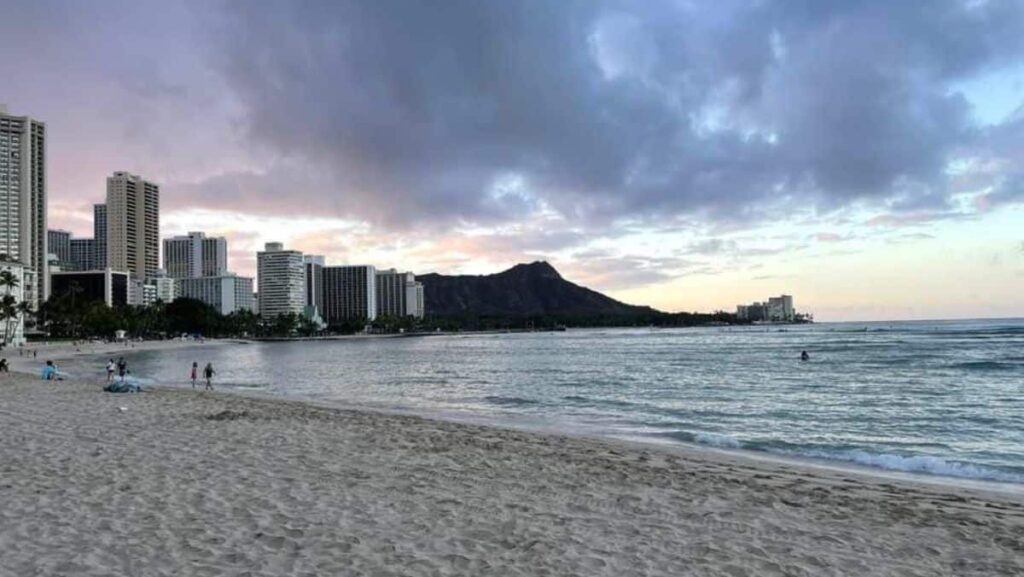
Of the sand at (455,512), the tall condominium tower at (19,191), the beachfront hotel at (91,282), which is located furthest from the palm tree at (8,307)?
the sand at (455,512)

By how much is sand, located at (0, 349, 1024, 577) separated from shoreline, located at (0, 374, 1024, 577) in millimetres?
33

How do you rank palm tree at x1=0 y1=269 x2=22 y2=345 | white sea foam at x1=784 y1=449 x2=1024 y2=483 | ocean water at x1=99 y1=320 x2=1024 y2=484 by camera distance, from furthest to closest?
palm tree at x1=0 y1=269 x2=22 y2=345 → ocean water at x1=99 y1=320 x2=1024 y2=484 → white sea foam at x1=784 y1=449 x2=1024 y2=483

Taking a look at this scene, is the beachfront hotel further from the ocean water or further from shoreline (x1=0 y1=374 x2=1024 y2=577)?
shoreline (x1=0 y1=374 x2=1024 y2=577)

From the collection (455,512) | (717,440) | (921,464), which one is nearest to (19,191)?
(717,440)

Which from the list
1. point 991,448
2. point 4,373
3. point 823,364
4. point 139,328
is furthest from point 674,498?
point 139,328

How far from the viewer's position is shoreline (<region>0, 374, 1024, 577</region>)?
236 inches

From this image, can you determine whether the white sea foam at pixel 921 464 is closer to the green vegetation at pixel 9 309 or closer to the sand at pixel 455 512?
the sand at pixel 455 512

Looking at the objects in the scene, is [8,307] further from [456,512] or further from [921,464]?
[921,464]

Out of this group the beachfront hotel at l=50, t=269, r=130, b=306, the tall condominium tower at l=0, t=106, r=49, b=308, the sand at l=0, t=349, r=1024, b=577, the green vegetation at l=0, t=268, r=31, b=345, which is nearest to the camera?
the sand at l=0, t=349, r=1024, b=577

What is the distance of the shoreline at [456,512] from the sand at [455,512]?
33 mm

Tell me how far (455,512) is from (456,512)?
1cm

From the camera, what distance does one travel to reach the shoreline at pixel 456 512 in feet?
19.7

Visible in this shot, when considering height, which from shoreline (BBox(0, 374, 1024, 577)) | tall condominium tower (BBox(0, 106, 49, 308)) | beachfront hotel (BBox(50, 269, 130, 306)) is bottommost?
shoreline (BBox(0, 374, 1024, 577))

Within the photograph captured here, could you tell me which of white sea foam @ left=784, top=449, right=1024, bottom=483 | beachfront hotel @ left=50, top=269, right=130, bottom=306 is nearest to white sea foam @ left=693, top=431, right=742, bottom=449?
white sea foam @ left=784, top=449, right=1024, bottom=483
